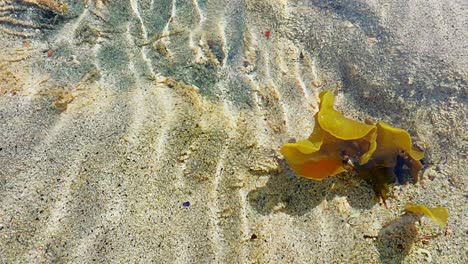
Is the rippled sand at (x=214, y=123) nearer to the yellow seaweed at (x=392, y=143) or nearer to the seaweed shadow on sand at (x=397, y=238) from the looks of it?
the seaweed shadow on sand at (x=397, y=238)

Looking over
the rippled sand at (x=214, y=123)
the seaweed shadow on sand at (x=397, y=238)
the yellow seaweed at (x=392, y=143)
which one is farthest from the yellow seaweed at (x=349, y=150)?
the seaweed shadow on sand at (x=397, y=238)

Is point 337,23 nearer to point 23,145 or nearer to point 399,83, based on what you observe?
point 399,83

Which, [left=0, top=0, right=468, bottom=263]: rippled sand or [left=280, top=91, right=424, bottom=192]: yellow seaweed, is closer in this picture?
[left=0, top=0, right=468, bottom=263]: rippled sand

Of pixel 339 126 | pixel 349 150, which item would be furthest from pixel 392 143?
pixel 339 126

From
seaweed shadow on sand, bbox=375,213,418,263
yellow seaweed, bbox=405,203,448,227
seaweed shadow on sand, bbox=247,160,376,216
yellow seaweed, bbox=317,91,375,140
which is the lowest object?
seaweed shadow on sand, bbox=375,213,418,263

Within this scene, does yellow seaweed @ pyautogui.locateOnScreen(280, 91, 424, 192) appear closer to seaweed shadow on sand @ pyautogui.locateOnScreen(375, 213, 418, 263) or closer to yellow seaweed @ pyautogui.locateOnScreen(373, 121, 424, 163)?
yellow seaweed @ pyautogui.locateOnScreen(373, 121, 424, 163)

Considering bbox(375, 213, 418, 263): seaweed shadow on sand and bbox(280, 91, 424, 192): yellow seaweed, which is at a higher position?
bbox(280, 91, 424, 192): yellow seaweed

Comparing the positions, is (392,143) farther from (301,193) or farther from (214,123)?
(214,123)

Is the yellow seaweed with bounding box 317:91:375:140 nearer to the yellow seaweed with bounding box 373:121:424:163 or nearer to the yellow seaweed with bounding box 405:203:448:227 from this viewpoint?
the yellow seaweed with bounding box 373:121:424:163

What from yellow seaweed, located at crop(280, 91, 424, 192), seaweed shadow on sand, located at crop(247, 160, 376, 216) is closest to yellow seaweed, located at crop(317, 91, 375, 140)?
yellow seaweed, located at crop(280, 91, 424, 192)
